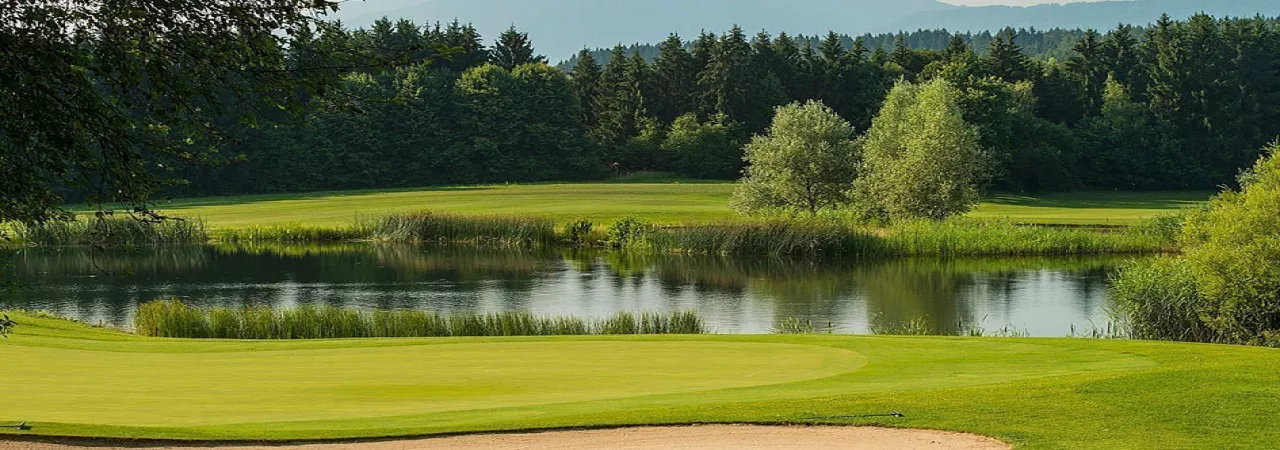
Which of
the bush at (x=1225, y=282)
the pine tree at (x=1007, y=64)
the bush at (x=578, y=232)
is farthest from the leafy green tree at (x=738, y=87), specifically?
the bush at (x=1225, y=282)

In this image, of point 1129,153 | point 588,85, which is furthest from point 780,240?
point 588,85

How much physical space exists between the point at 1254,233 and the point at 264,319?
758 inches

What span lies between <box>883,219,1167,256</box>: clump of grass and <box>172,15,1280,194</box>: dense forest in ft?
121

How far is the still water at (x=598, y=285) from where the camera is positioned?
34.6 metres

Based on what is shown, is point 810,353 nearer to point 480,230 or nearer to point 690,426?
point 690,426

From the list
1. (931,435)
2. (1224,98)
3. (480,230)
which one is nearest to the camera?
(931,435)

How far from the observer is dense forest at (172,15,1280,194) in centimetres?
9556

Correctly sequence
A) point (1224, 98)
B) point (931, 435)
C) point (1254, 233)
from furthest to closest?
point (1224, 98), point (1254, 233), point (931, 435)

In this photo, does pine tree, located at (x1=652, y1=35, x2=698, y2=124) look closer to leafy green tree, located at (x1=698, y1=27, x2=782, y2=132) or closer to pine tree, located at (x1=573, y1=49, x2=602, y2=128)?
leafy green tree, located at (x1=698, y1=27, x2=782, y2=132)

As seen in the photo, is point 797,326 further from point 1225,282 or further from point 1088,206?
point 1088,206

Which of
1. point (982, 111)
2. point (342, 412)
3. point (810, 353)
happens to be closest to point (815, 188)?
point (982, 111)

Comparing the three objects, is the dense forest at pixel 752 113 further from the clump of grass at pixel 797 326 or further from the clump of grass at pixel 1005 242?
the clump of grass at pixel 797 326

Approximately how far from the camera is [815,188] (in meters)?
61.8

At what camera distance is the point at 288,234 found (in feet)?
209
